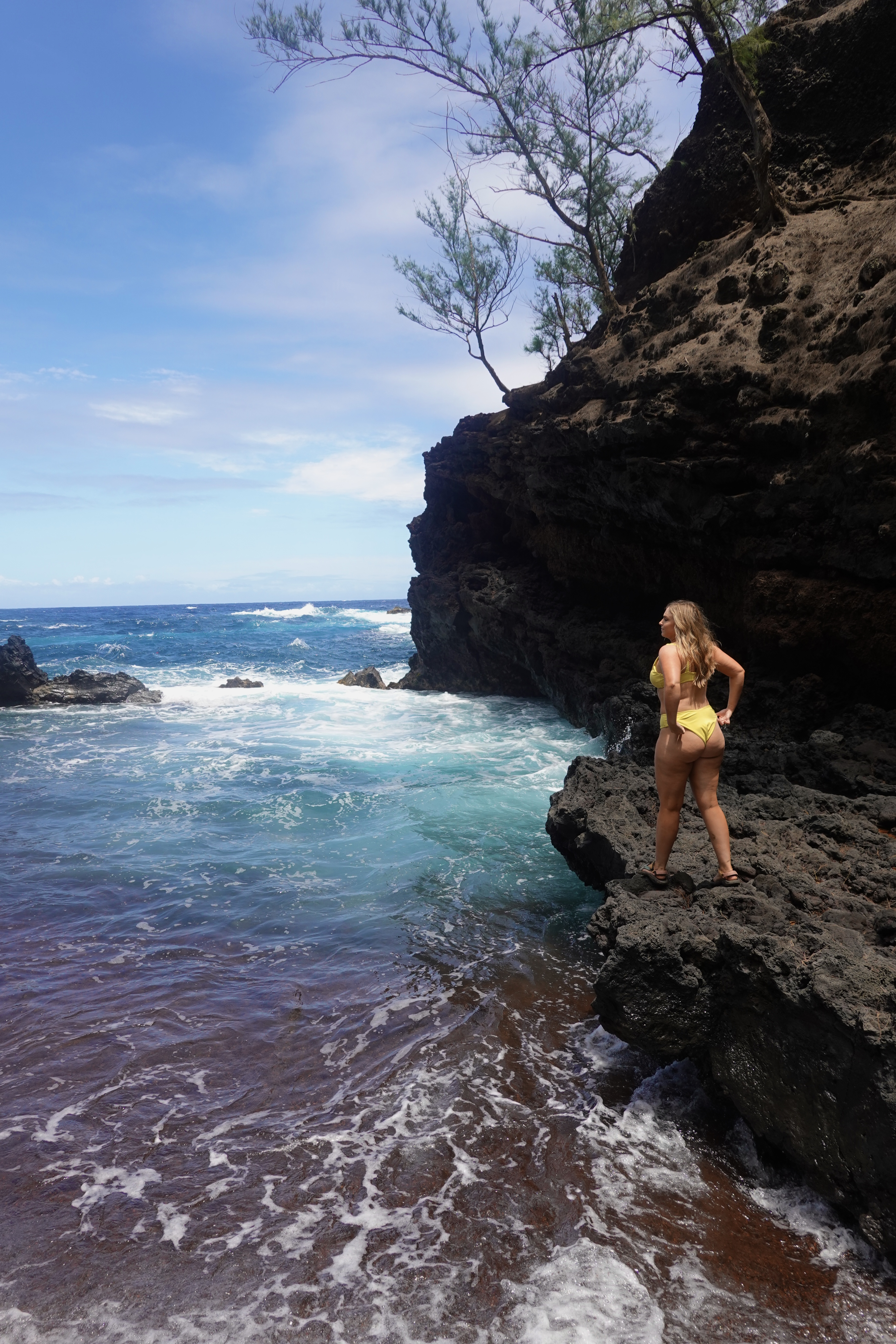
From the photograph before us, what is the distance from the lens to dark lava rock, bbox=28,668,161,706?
64.7 ft

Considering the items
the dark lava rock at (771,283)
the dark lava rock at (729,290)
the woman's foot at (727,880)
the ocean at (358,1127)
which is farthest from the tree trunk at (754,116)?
the woman's foot at (727,880)

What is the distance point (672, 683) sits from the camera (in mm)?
4395

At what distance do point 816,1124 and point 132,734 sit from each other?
14669mm

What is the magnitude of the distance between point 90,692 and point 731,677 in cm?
1937

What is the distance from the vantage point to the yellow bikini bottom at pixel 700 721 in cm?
440

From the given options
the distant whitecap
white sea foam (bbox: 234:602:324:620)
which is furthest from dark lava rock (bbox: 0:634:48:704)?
the distant whitecap

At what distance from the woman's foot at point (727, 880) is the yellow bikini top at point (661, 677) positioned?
3.88 ft

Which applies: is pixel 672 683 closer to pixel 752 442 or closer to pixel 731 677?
pixel 731 677

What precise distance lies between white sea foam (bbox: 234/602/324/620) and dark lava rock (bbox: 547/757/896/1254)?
6701cm

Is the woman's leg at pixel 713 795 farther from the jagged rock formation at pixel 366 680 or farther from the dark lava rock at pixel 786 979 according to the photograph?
the jagged rock formation at pixel 366 680

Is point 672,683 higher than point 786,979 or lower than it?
higher

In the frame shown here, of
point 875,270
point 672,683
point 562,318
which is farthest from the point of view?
point 562,318

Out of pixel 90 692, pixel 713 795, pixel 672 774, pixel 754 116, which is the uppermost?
pixel 754 116

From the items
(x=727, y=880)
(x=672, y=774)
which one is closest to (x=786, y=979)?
(x=727, y=880)
